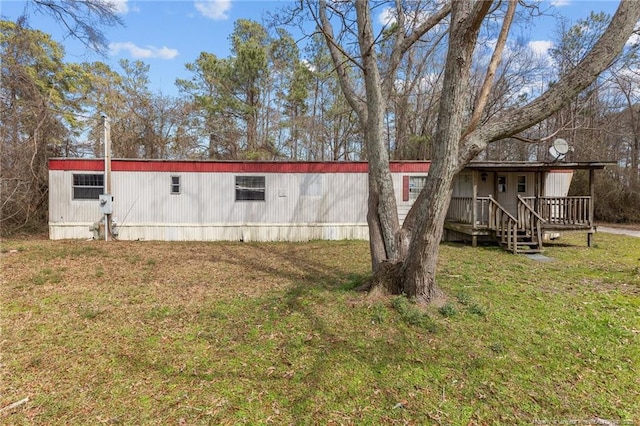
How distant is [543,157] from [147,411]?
25.2 m

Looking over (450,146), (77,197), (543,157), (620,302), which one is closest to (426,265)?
(450,146)

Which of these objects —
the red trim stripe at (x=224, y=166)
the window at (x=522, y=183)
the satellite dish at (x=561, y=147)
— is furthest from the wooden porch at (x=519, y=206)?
the red trim stripe at (x=224, y=166)

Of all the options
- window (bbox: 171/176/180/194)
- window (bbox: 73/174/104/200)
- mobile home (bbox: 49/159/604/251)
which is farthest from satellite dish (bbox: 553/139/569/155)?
window (bbox: 73/174/104/200)

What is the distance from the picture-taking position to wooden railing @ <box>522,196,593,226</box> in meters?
9.86

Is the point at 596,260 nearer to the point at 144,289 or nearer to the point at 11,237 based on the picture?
the point at 144,289

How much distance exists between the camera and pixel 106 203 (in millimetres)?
9945

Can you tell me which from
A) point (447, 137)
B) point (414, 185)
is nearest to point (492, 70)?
point (447, 137)

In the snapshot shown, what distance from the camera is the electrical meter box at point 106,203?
32.5 ft

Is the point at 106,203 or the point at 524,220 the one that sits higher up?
the point at 106,203

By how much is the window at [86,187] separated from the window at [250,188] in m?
4.49

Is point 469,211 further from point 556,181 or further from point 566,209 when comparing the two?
point 556,181

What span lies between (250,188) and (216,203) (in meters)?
1.26

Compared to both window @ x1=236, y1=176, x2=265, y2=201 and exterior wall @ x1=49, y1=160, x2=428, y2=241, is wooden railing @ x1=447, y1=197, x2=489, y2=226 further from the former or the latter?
window @ x1=236, y1=176, x2=265, y2=201

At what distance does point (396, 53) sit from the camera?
18.4 feet
